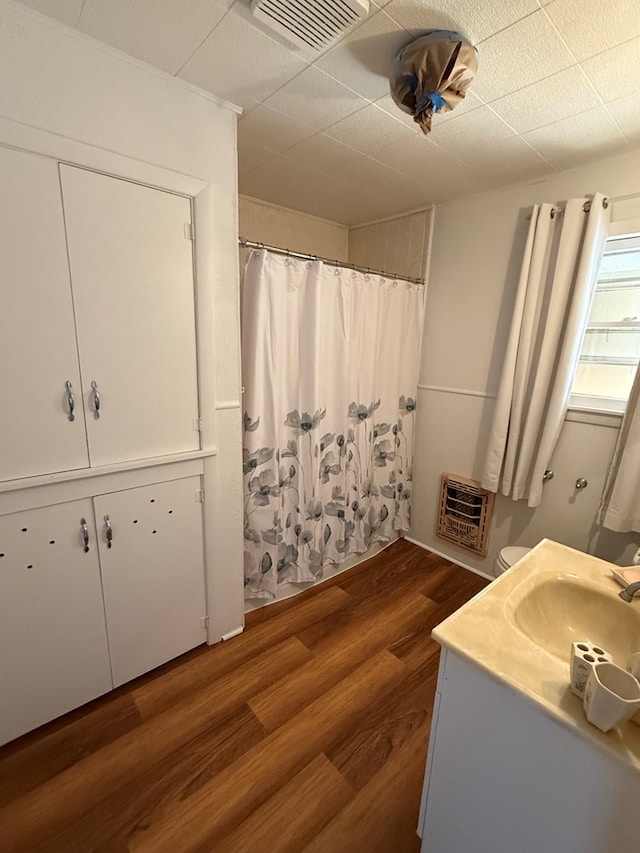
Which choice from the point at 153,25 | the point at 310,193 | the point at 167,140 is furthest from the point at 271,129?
the point at 310,193

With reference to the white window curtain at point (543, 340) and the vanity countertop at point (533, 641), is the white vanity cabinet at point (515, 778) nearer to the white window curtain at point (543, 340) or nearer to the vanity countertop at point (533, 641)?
the vanity countertop at point (533, 641)

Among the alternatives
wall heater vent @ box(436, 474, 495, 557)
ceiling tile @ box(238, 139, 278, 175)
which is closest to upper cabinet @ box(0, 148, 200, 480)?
ceiling tile @ box(238, 139, 278, 175)

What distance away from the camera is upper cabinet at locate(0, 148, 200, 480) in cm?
114

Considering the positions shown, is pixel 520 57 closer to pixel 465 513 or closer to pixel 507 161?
pixel 507 161

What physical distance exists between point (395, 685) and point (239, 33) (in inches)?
96.9

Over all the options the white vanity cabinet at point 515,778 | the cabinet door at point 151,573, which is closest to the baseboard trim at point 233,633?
the cabinet door at point 151,573

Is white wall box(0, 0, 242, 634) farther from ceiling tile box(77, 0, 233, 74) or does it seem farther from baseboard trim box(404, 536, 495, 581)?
baseboard trim box(404, 536, 495, 581)

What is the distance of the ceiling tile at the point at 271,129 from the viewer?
4.93ft

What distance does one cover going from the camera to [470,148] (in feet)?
5.57

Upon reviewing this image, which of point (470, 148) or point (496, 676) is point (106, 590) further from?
point (470, 148)

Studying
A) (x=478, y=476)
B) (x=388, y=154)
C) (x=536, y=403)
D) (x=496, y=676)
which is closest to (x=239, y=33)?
(x=388, y=154)

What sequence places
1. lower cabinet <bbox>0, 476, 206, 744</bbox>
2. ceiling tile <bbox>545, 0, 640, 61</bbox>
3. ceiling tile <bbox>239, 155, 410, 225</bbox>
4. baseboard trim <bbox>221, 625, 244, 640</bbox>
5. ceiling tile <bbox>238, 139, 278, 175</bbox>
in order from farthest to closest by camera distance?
ceiling tile <bbox>239, 155, 410, 225</bbox> → baseboard trim <bbox>221, 625, 244, 640</bbox> → ceiling tile <bbox>238, 139, 278, 175</bbox> → lower cabinet <bbox>0, 476, 206, 744</bbox> → ceiling tile <bbox>545, 0, 640, 61</bbox>

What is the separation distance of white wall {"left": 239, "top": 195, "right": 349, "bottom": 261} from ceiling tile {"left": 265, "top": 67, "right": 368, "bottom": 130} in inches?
40.5

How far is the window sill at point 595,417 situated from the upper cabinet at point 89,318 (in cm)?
191
